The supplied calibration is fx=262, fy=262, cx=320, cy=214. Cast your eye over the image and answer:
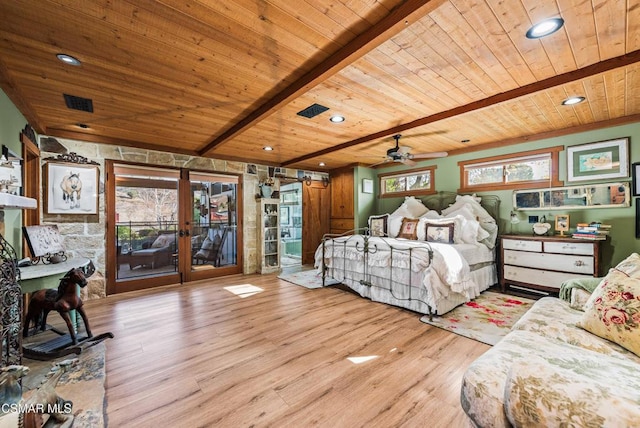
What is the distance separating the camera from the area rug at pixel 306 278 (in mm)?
4829

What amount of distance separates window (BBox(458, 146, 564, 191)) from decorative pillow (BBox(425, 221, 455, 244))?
49.8 inches

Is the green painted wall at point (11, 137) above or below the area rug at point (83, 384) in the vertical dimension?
above

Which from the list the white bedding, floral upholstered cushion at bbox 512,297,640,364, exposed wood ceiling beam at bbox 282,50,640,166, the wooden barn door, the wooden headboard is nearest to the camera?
floral upholstered cushion at bbox 512,297,640,364

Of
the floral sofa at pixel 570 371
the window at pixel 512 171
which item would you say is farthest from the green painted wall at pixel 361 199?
the floral sofa at pixel 570 371

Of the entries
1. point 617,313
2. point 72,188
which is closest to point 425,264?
point 617,313

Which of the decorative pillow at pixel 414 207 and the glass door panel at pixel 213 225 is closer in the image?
the glass door panel at pixel 213 225

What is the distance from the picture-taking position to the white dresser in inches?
138

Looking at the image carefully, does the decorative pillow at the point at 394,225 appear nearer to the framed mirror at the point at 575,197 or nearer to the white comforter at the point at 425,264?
the white comforter at the point at 425,264

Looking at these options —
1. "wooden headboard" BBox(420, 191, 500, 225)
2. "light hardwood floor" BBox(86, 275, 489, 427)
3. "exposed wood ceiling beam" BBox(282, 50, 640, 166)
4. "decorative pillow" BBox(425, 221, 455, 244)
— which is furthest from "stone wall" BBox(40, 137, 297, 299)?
"wooden headboard" BBox(420, 191, 500, 225)

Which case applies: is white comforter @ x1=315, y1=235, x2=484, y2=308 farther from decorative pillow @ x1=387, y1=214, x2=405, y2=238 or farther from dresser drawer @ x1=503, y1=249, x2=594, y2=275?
decorative pillow @ x1=387, y1=214, x2=405, y2=238

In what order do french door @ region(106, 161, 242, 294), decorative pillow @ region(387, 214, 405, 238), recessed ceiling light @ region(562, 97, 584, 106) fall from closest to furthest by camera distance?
recessed ceiling light @ region(562, 97, 584, 106) → french door @ region(106, 161, 242, 294) → decorative pillow @ region(387, 214, 405, 238)

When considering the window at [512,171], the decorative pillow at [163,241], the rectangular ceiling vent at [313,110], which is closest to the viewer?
the rectangular ceiling vent at [313,110]

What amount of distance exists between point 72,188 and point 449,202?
6579mm

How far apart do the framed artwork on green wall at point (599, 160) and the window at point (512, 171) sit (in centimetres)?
19
